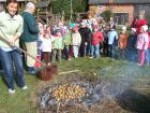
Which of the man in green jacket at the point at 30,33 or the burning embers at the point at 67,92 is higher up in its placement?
the man in green jacket at the point at 30,33

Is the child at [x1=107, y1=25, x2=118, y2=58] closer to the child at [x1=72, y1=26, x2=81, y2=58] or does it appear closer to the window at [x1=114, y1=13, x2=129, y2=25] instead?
the child at [x1=72, y1=26, x2=81, y2=58]

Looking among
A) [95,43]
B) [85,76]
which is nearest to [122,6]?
[95,43]

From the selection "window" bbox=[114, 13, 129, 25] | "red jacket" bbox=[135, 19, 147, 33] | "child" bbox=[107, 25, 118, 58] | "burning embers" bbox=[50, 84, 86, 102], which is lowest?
"window" bbox=[114, 13, 129, 25]

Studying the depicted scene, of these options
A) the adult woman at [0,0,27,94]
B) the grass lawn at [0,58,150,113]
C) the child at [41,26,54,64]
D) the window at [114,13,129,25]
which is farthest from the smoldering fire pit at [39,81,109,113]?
the window at [114,13,129,25]

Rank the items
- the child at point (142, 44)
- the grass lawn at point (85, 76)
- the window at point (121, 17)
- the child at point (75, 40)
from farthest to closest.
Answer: the window at point (121, 17)
the child at point (75, 40)
the child at point (142, 44)
the grass lawn at point (85, 76)

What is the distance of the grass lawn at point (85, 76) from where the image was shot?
31.6ft

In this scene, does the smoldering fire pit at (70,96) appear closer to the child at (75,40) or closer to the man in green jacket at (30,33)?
the man in green jacket at (30,33)

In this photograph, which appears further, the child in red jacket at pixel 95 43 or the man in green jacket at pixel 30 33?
the child in red jacket at pixel 95 43

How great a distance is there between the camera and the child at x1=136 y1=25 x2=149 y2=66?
45.5 feet

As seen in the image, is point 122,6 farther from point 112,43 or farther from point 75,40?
point 75,40

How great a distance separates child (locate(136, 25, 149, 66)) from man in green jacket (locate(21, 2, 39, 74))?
3601mm

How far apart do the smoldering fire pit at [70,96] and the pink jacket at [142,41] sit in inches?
144

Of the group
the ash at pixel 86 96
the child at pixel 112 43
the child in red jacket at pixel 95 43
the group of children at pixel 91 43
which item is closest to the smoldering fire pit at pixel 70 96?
the ash at pixel 86 96

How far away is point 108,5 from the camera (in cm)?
4975
